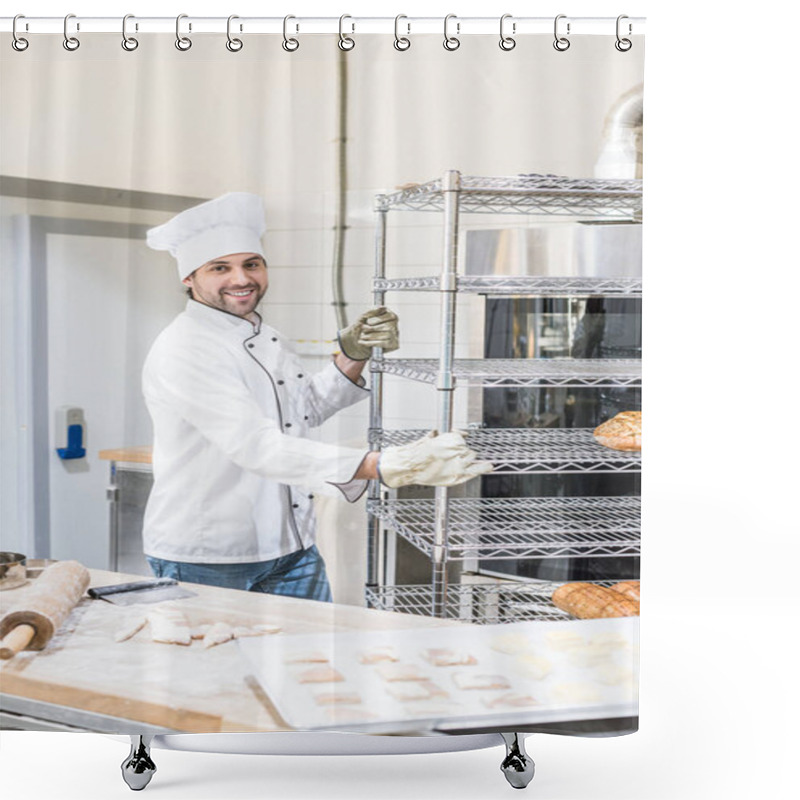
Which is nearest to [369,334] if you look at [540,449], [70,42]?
[540,449]

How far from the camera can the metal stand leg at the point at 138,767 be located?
2.38 m

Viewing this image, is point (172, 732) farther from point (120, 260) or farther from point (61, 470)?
point (120, 260)

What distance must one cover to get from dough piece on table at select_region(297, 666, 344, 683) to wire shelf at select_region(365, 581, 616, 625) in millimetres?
164

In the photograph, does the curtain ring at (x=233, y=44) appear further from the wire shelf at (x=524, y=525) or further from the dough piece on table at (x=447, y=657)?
the dough piece on table at (x=447, y=657)

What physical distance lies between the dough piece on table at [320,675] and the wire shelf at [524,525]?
1.05 ft

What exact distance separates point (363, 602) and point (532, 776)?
1.99 feet

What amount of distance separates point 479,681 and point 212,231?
111 cm

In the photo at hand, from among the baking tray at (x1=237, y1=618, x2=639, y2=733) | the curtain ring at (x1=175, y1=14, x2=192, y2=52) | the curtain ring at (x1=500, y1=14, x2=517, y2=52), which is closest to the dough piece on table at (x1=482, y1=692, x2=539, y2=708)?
the baking tray at (x1=237, y1=618, x2=639, y2=733)

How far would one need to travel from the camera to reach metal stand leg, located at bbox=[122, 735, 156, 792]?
7.80ft

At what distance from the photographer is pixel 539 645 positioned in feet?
7.32

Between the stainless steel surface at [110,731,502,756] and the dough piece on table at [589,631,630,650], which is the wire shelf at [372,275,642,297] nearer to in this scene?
the dough piece on table at [589,631,630,650]

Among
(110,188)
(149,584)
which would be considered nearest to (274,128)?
(110,188)

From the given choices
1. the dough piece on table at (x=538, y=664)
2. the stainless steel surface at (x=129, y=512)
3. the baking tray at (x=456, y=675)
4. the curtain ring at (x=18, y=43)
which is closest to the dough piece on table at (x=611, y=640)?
the baking tray at (x=456, y=675)

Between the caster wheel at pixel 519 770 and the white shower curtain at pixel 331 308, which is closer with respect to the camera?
the white shower curtain at pixel 331 308
